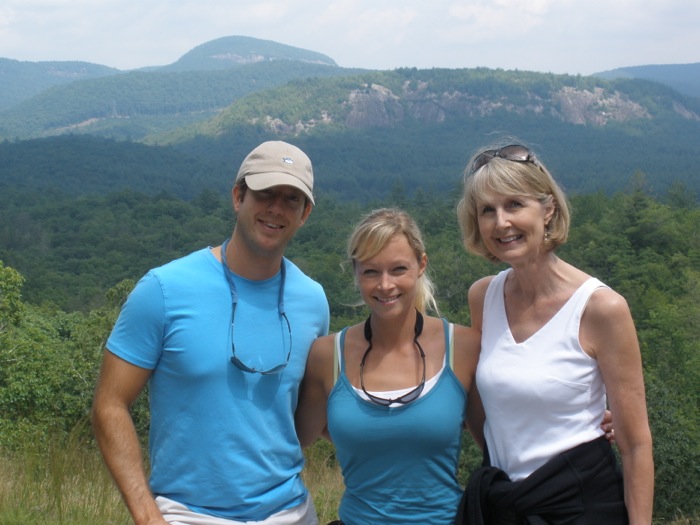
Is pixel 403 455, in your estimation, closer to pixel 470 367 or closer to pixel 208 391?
pixel 470 367

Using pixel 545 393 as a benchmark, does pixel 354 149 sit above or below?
below

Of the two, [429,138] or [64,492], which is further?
[429,138]

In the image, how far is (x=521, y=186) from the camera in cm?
279

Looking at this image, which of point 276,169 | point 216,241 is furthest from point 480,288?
point 216,241

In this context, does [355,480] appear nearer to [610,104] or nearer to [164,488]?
[164,488]

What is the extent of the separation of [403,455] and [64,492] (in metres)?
2.55

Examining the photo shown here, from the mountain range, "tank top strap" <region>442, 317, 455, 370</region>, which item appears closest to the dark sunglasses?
"tank top strap" <region>442, 317, 455, 370</region>

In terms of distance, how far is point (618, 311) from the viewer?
2.62m

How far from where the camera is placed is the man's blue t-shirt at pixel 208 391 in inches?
112

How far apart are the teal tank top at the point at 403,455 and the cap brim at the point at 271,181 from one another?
0.76 m

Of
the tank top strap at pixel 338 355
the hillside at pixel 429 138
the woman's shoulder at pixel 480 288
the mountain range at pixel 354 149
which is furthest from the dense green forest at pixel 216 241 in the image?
the hillside at pixel 429 138

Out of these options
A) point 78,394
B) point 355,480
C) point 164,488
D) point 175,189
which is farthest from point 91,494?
point 175,189

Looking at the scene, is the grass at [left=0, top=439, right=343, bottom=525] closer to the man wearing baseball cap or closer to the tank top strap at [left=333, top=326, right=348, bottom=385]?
the man wearing baseball cap

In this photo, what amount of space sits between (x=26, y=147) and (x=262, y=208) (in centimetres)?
15071
